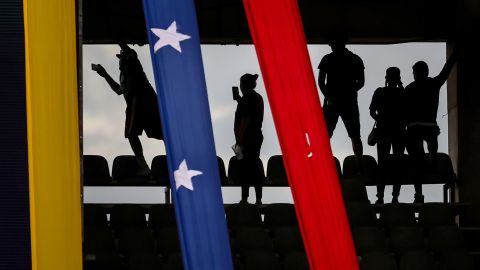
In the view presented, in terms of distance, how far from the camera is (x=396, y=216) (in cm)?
1130

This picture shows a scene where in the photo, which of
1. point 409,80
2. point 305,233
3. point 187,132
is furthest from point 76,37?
point 409,80

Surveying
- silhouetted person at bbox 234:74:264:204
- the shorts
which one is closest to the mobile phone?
silhouetted person at bbox 234:74:264:204

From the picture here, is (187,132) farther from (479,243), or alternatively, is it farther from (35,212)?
(479,243)

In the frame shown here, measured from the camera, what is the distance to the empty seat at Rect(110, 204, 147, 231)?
1107cm

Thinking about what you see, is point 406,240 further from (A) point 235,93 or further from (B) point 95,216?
(B) point 95,216

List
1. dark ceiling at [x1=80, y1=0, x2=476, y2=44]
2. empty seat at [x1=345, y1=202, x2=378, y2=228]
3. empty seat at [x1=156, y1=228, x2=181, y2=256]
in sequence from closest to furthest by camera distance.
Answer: empty seat at [x1=156, y1=228, x2=181, y2=256], empty seat at [x1=345, y1=202, x2=378, y2=228], dark ceiling at [x1=80, y1=0, x2=476, y2=44]

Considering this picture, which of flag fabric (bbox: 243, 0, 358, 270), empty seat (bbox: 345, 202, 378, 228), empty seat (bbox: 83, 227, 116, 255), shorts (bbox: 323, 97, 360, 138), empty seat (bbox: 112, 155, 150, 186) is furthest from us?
empty seat (bbox: 112, 155, 150, 186)

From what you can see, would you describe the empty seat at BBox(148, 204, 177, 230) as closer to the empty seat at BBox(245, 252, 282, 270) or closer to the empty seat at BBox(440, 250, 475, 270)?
the empty seat at BBox(245, 252, 282, 270)

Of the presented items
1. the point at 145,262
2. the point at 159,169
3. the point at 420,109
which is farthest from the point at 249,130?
the point at 145,262

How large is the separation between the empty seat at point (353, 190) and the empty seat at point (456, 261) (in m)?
1.04

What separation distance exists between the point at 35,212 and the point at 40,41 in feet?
3.44

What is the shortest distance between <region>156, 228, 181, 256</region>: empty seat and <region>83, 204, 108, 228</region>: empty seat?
592mm

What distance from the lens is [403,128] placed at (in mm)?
11836

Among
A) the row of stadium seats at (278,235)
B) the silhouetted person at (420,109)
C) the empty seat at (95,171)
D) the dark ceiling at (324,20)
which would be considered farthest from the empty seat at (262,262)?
the dark ceiling at (324,20)
